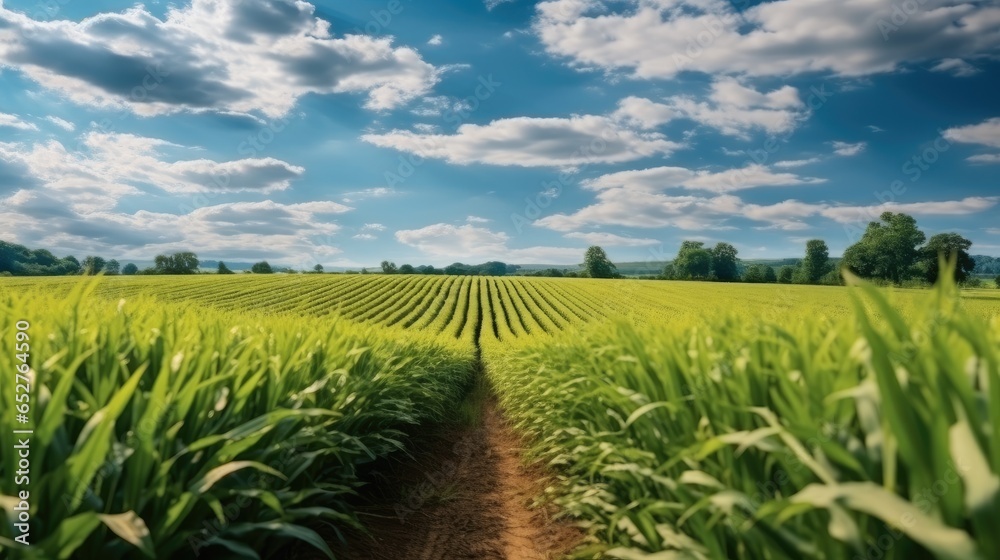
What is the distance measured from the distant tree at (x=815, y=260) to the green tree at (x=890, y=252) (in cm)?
2681

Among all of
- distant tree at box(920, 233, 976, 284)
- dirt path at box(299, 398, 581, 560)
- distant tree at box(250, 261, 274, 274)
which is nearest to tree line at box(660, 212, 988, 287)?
distant tree at box(920, 233, 976, 284)

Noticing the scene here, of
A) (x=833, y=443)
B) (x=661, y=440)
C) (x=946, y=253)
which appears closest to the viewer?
(x=833, y=443)

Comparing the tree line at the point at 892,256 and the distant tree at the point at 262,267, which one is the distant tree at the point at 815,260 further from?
the distant tree at the point at 262,267

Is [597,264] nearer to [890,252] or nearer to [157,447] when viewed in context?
[890,252]

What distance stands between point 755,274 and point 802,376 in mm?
136912

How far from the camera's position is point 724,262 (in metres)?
126

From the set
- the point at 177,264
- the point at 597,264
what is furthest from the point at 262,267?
the point at 597,264

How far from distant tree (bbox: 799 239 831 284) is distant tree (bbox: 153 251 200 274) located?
377ft

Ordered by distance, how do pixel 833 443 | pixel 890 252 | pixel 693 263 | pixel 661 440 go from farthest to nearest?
pixel 693 263, pixel 890 252, pixel 661 440, pixel 833 443

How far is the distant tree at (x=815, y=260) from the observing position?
11105 centimetres

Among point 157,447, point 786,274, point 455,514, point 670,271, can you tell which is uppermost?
point 670,271

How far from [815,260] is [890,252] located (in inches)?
1429

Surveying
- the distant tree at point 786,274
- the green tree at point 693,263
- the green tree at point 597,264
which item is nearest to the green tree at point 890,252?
the distant tree at point 786,274

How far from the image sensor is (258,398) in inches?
107
